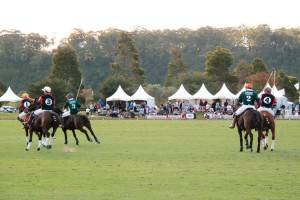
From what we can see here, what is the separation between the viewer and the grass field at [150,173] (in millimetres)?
13055

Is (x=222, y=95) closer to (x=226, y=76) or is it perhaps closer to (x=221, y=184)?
(x=226, y=76)

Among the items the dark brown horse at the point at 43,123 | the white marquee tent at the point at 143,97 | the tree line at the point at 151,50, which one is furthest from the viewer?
the tree line at the point at 151,50

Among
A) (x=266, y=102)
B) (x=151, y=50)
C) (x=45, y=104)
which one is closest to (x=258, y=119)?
(x=266, y=102)

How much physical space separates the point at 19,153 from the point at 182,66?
296 ft

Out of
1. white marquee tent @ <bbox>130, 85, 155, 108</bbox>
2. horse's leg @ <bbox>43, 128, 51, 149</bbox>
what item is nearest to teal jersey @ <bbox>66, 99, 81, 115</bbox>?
horse's leg @ <bbox>43, 128, 51, 149</bbox>

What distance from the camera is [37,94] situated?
7694 centimetres

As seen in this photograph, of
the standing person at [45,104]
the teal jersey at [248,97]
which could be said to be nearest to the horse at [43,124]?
the standing person at [45,104]

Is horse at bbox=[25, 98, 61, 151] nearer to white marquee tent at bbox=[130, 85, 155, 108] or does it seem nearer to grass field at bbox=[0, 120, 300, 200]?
grass field at bbox=[0, 120, 300, 200]

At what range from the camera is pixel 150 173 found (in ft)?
53.6

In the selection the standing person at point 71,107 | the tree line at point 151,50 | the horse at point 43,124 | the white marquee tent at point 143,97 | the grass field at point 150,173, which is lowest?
the grass field at point 150,173

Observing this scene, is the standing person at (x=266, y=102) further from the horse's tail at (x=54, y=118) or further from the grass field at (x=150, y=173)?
the horse's tail at (x=54, y=118)

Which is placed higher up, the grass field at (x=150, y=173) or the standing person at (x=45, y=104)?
the standing person at (x=45, y=104)

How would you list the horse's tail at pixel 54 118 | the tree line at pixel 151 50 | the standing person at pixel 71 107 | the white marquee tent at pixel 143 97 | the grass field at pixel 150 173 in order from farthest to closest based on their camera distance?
the tree line at pixel 151 50, the white marquee tent at pixel 143 97, the standing person at pixel 71 107, the horse's tail at pixel 54 118, the grass field at pixel 150 173

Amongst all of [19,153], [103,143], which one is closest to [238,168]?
[19,153]
